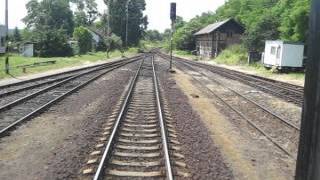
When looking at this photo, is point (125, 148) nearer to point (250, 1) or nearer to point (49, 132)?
point (49, 132)

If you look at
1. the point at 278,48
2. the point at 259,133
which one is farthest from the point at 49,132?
the point at 278,48

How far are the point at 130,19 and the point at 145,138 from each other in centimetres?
11179

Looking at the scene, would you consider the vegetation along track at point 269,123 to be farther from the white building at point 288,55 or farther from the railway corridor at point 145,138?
the white building at point 288,55

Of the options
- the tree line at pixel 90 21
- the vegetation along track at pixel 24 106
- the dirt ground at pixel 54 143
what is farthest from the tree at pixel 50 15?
the dirt ground at pixel 54 143

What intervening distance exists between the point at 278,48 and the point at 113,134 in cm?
2775

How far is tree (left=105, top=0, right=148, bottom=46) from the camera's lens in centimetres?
11494

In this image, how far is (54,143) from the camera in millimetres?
9766

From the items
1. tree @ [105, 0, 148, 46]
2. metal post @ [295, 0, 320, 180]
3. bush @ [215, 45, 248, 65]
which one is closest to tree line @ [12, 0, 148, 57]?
tree @ [105, 0, 148, 46]

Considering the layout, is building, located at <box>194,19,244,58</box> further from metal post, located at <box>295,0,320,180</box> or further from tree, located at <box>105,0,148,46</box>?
metal post, located at <box>295,0,320,180</box>

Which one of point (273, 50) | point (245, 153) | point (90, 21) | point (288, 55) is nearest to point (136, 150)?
point (245, 153)

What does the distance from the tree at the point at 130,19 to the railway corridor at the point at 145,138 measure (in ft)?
323

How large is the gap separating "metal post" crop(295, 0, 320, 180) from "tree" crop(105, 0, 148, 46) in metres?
112

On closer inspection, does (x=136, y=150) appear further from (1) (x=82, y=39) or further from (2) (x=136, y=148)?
(1) (x=82, y=39)

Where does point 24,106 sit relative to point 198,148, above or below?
below
